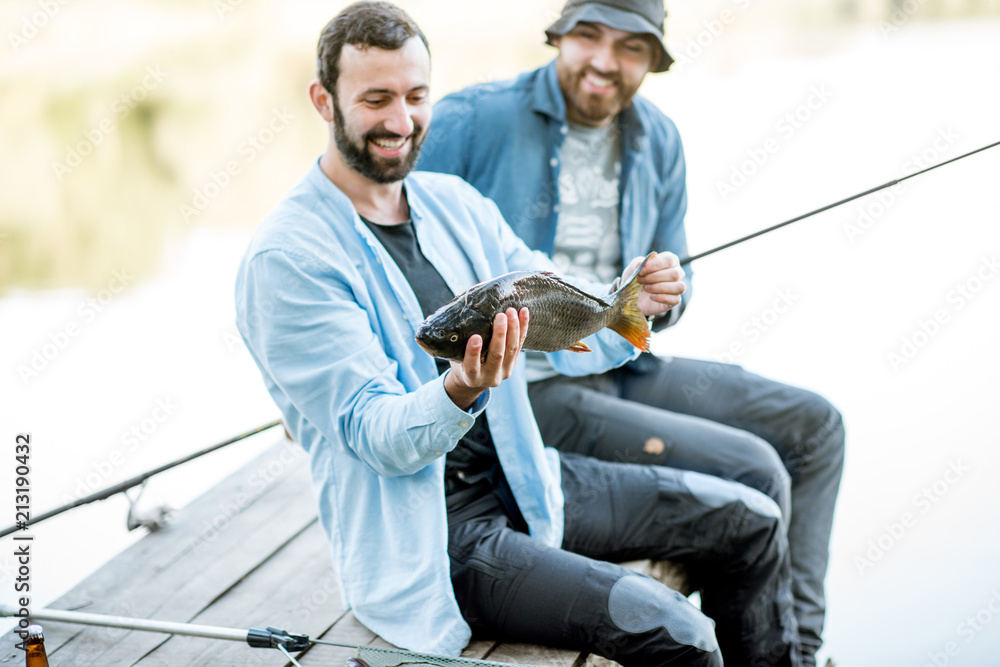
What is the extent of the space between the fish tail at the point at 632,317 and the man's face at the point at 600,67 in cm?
124

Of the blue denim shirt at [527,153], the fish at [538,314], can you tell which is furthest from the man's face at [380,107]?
the blue denim shirt at [527,153]

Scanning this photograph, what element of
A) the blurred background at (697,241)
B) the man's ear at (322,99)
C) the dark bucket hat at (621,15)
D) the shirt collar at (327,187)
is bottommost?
the blurred background at (697,241)

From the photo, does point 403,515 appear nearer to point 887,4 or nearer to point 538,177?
point 538,177

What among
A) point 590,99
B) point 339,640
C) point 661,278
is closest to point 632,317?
point 661,278

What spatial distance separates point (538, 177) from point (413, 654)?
5.79ft

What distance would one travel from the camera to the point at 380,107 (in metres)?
2.29

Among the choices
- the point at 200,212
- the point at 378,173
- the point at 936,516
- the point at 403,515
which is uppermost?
the point at 378,173

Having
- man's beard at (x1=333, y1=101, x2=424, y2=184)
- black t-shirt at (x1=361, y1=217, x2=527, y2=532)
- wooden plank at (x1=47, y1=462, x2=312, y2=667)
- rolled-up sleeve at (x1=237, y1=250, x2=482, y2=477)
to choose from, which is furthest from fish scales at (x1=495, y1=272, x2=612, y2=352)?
wooden plank at (x1=47, y1=462, x2=312, y2=667)

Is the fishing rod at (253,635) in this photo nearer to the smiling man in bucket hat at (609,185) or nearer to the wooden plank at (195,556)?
the wooden plank at (195,556)

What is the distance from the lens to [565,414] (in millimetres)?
2975

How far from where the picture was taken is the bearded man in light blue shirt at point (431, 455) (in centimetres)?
209

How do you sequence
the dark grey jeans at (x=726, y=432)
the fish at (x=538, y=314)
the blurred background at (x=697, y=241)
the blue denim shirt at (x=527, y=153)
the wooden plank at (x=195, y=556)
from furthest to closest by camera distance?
the blurred background at (x=697, y=241), the blue denim shirt at (x=527, y=153), the dark grey jeans at (x=726, y=432), the wooden plank at (x=195, y=556), the fish at (x=538, y=314)

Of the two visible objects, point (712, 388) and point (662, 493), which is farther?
point (712, 388)

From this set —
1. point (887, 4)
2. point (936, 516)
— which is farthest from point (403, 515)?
point (887, 4)
